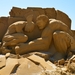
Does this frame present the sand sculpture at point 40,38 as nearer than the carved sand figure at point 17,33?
Yes

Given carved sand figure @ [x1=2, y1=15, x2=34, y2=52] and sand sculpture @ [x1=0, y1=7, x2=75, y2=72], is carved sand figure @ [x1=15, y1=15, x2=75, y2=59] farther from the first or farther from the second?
carved sand figure @ [x1=2, y1=15, x2=34, y2=52]

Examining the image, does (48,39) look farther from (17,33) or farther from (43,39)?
(17,33)

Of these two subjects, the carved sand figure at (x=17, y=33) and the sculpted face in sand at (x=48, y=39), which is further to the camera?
the carved sand figure at (x=17, y=33)

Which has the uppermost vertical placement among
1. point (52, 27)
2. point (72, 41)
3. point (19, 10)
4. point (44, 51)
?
point (19, 10)

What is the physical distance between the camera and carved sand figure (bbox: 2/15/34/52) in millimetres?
4918

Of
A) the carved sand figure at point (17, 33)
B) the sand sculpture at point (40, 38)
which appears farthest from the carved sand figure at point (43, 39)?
the carved sand figure at point (17, 33)

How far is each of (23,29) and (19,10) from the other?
96 centimetres

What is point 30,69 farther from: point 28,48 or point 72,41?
point 72,41

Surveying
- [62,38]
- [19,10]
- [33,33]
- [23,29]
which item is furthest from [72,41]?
[19,10]

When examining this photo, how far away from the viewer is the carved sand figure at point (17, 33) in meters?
4.92

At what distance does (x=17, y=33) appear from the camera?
5094mm

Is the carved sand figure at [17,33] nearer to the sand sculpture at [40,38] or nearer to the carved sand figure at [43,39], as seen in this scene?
the sand sculpture at [40,38]

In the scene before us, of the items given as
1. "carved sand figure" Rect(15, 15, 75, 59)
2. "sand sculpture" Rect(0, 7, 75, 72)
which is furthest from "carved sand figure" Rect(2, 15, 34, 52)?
"carved sand figure" Rect(15, 15, 75, 59)

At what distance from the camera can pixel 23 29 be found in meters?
5.37
